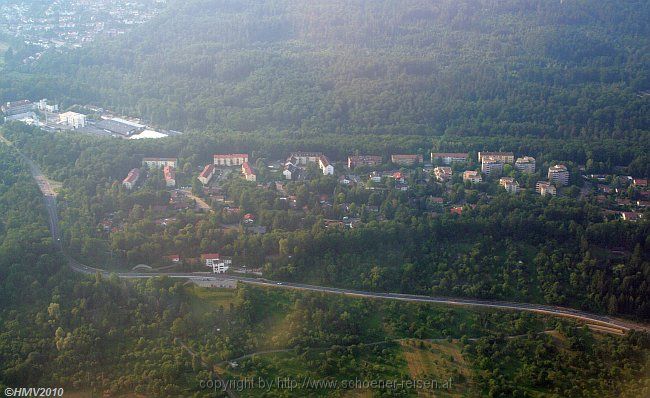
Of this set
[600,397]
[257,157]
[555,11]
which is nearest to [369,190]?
[257,157]

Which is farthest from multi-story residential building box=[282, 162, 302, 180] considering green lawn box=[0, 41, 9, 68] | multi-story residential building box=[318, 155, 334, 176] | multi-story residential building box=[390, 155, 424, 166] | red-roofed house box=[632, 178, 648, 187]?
green lawn box=[0, 41, 9, 68]

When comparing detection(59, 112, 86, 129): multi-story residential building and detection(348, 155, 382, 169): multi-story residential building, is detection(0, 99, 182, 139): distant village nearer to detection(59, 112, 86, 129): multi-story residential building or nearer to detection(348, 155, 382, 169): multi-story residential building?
detection(59, 112, 86, 129): multi-story residential building

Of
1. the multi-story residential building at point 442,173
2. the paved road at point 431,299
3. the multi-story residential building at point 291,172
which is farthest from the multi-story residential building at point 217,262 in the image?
the multi-story residential building at point 442,173

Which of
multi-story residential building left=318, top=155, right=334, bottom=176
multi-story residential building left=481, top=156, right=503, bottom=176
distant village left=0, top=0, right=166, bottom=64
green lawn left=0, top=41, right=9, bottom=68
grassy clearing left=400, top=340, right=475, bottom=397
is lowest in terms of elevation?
grassy clearing left=400, top=340, right=475, bottom=397

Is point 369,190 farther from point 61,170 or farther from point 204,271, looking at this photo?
point 61,170

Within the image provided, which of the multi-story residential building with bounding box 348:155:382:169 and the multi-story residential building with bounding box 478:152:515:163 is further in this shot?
the multi-story residential building with bounding box 478:152:515:163

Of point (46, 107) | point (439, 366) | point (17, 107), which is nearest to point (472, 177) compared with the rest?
point (439, 366)

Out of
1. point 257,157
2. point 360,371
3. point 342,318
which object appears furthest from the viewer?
point 257,157
